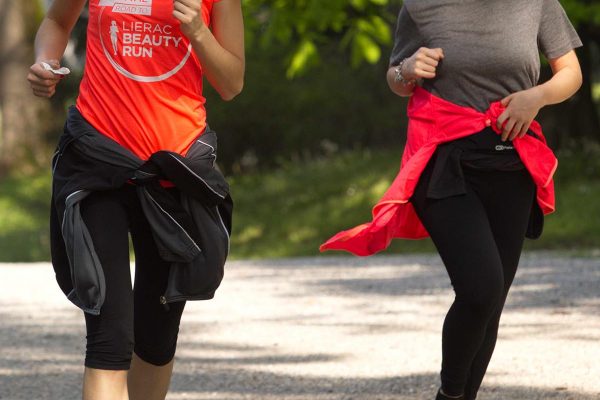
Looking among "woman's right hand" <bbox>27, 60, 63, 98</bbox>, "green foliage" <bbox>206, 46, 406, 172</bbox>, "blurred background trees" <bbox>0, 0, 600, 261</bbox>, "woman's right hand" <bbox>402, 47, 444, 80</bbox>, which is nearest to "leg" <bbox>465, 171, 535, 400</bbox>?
"woman's right hand" <bbox>402, 47, 444, 80</bbox>

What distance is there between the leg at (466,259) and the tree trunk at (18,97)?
16504 millimetres

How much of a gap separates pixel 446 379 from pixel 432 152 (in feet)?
2.39

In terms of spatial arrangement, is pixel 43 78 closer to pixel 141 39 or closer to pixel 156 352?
pixel 141 39

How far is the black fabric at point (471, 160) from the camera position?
3.88 meters

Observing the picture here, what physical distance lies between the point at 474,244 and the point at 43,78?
134 cm

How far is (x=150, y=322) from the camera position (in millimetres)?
3631

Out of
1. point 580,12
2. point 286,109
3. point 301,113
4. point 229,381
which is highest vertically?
point 229,381

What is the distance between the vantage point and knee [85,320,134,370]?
3348 mm

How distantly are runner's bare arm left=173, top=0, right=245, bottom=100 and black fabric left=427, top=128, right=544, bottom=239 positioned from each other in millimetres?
→ 729

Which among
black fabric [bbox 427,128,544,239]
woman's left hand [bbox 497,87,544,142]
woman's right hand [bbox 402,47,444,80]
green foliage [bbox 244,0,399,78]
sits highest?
woman's right hand [bbox 402,47,444,80]

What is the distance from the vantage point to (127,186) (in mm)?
3453

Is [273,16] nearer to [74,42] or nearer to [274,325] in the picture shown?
[274,325]

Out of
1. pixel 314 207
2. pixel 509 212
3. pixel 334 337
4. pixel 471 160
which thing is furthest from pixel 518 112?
pixel 314 207

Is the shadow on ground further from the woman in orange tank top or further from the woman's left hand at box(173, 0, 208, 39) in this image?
the woman's left hand at box(173, 0, 208, 39)
